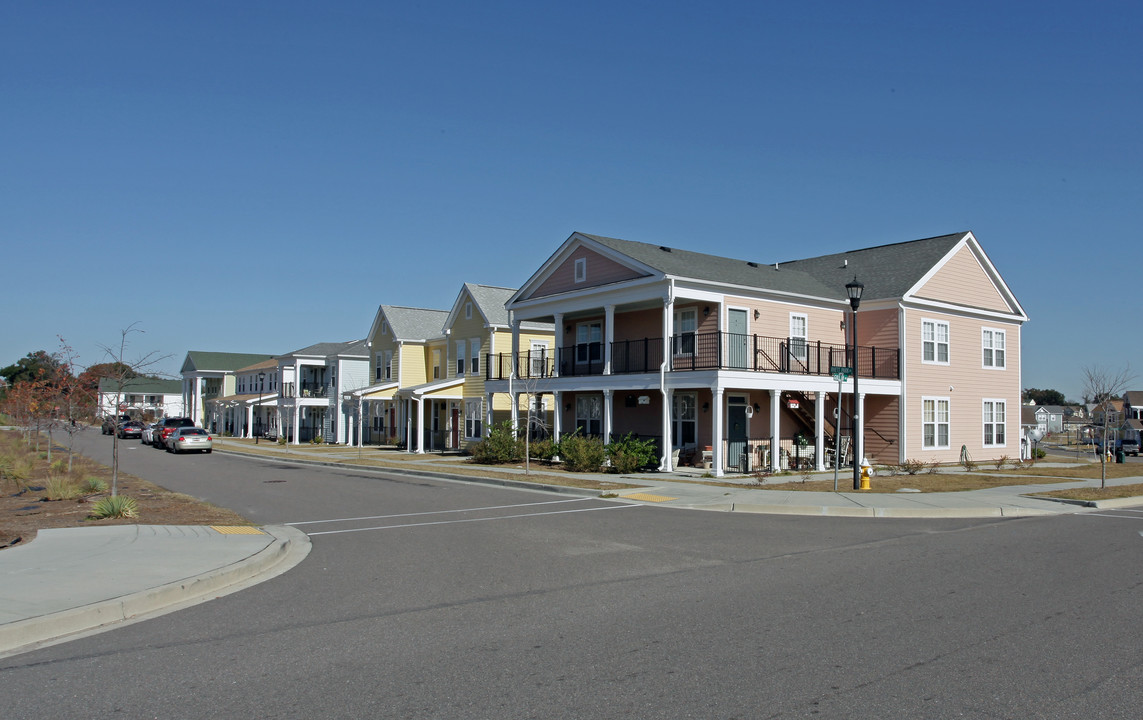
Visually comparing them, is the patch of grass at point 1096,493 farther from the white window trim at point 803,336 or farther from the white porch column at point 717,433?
the white window trim at point 803,336

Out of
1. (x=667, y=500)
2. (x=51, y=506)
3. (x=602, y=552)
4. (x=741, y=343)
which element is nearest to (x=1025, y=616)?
(x=602, y=552)

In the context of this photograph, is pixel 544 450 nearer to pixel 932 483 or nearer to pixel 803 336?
pixel 803 336

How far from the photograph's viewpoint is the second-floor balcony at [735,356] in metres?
27.9

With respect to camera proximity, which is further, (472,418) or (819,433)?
(472,418)

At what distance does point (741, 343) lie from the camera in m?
28.2

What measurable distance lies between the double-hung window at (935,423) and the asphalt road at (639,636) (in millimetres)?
18142

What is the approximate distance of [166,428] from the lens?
154 feet

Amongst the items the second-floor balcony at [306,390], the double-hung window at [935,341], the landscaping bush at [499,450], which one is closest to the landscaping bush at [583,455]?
the landscaping bush at [499,450]

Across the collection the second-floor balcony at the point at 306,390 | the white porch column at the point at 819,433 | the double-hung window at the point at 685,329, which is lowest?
the white porch column at the point at 819,433

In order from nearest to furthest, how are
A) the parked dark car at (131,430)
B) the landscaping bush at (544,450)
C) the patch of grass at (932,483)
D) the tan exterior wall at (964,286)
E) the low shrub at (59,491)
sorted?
1. the low shrub at (59,491)
2. the patch of grass at (932,483)
3. the landscaping bush at (544,450)
4. the tan exterior wall at (964,286)
5. the parked dark car at (131,430)

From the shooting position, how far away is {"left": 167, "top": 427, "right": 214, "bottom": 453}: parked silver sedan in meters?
42.7

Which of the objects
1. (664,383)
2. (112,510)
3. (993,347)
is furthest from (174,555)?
(993,347)

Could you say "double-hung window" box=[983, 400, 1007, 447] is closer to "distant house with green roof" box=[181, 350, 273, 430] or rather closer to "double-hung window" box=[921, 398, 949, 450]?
"double-hung window" box=[921, 398, 949, 450]

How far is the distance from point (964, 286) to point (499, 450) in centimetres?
1893
